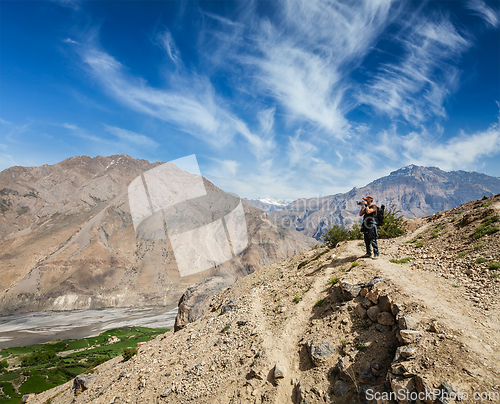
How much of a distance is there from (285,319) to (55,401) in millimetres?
18362

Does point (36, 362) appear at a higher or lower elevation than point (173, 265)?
lower

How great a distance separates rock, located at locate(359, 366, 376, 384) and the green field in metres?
25.6

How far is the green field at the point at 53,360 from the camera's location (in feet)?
151

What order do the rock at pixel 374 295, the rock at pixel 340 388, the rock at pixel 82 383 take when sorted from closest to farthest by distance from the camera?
1. the rock at pixel 340 388
2. the rock at pixel 374 295
3. the rock at pixel 82 383

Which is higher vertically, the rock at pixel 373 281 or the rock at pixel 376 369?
the rock at pixel 373 281

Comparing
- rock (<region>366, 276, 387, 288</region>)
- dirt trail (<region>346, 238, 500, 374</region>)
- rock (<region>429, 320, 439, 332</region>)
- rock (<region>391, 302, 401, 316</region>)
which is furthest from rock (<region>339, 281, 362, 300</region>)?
rock (<region>429, 320, 439, 332</region>)

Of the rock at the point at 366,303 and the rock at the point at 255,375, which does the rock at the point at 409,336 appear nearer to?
the rock at the point at 366,303

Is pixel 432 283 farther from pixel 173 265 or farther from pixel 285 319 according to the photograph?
pixel 173 265

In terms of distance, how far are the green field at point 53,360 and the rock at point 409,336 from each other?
87.6 ft

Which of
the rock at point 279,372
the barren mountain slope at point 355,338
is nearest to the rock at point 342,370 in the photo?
the barren mountain slope at point 355,338

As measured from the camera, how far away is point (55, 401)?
1639 centimetres

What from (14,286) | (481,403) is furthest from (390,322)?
(14,286)

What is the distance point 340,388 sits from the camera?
20.8ft

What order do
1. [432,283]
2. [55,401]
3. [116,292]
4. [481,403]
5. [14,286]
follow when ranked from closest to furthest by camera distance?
[481,403] < [432,283] < [55,401] < [14,286] < [116,292]
